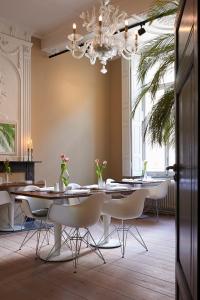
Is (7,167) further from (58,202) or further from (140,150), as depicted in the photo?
(140,150)

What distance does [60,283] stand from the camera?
2949 mm

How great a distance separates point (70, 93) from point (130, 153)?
2.01 metres

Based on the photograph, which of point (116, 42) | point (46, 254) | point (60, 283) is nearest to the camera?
point (60, 283)

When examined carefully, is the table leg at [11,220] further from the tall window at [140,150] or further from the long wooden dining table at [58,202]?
the tall window at [140,150]

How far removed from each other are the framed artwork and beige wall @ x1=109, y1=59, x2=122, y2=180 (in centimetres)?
277

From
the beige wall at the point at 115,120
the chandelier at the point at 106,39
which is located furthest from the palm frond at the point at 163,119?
the beige wall at the point at 115,120

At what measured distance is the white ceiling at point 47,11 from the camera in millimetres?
5488

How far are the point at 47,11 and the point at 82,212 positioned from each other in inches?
164

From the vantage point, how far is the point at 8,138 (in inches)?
247

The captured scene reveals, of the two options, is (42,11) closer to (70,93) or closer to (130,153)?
(70,93)

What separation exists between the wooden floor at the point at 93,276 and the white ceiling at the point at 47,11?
154 inches

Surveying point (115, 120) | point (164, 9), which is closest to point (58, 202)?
point (164, 9)

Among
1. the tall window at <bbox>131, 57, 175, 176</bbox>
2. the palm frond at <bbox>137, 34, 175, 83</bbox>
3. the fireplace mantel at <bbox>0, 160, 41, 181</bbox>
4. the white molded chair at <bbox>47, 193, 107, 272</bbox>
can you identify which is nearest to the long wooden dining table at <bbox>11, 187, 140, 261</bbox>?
the white molded chair at <bbox>47, 193, 107, 272</bbox>

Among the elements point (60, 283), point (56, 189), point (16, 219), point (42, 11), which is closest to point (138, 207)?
point (56, 189)
